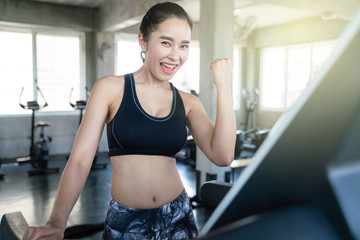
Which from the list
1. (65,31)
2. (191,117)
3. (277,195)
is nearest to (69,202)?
(191,117)

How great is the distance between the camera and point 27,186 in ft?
14.9

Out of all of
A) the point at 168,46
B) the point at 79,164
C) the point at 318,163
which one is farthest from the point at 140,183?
the point at 318,163

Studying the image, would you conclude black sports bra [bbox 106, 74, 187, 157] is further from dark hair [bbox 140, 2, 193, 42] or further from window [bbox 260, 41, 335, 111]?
window [bbox 260, 41, 335, 111]

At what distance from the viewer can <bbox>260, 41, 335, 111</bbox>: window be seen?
7973 millimetres

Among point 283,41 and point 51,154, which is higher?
point 283,41

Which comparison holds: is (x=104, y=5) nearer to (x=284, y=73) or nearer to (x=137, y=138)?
(x=284, y=73)

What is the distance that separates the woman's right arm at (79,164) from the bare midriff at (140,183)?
5.8 inches

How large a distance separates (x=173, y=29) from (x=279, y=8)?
6.46 m

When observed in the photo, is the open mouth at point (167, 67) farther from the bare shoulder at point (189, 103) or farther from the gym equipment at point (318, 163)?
the gym equipment at point (318, 163)

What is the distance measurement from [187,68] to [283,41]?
99.0 inches

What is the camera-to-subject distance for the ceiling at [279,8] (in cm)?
484

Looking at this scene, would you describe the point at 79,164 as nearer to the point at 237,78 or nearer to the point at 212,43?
the point at 212,43

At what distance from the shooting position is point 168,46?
1.07 meters

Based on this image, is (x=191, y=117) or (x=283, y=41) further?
(x=283, y=41)
